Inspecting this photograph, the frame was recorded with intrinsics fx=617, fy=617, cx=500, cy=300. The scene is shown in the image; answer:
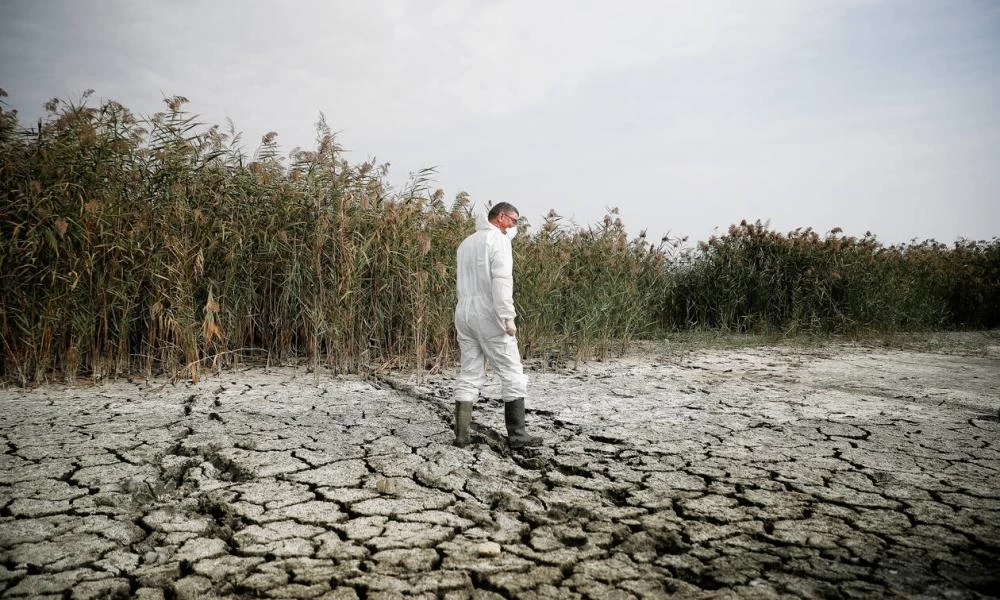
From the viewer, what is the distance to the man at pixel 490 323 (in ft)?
12.4

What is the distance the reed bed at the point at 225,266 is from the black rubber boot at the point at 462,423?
1.98m

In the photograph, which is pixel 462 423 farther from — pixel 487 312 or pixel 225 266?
pixel 225 266

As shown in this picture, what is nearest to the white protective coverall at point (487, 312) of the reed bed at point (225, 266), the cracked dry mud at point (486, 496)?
the cracked dry mud at point (486, 496)

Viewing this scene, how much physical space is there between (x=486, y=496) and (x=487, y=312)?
1206mm

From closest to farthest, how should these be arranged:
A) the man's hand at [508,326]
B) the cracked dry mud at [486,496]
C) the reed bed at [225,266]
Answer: the cracked dry mud at [486,496], the man's hand at [508,326], the reed bed at [225,266]

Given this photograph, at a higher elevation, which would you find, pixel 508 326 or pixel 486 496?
pixel 508 326

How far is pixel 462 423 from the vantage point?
3.85m

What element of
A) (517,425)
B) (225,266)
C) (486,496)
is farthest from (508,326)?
(225,266)

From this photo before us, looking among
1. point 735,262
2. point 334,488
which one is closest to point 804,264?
point 735,262

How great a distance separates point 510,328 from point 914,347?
319 inches

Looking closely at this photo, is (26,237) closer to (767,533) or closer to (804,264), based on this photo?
(767,533)

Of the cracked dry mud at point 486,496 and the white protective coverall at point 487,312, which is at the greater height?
the white protective coverall at point 487,312

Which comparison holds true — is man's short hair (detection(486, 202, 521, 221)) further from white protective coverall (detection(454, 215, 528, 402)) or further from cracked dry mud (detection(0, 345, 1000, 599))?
cracked dry mud (detection(0, 345, 1000, 599))

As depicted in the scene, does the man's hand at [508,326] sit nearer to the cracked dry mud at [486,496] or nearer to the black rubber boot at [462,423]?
the black rubber boot at [462,423]
